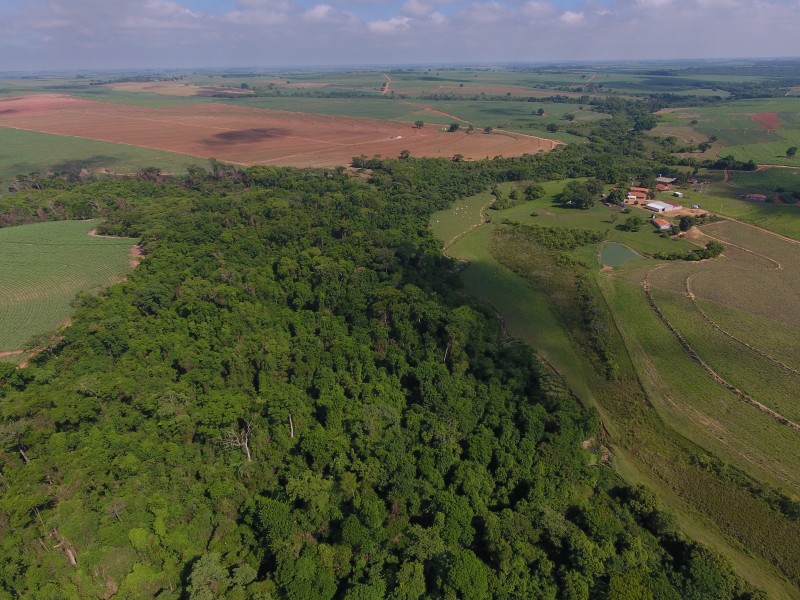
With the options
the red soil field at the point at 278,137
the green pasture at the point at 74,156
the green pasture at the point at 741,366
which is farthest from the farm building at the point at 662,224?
the green pasture at the point at 74,156

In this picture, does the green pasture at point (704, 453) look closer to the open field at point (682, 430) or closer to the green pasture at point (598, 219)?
the open field at point (682, 430)

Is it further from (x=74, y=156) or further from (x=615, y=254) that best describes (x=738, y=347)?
(x=74, y=156)

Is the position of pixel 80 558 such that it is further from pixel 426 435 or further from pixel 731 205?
pixel 731 205

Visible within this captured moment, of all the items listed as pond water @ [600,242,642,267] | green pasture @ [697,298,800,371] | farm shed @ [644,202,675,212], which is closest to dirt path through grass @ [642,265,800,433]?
green pasture @ [697,298,800,371]

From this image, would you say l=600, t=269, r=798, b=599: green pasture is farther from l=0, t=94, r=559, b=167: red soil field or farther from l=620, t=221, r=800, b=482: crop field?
l=0, t=94, r=559, b=167: red soil field

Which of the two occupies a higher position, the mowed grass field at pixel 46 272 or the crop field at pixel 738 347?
the mowed grass field at pixel 46 272

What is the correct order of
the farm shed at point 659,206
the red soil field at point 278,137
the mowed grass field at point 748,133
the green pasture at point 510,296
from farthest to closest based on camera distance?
1. the red soil field at point 278,137
2. the mowed grass field at point 748,133
3. the farm shed at point 659,206
4. the green pasture at point 510,296

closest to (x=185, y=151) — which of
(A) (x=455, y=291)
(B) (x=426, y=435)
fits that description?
(A) (x=455, y=291)
